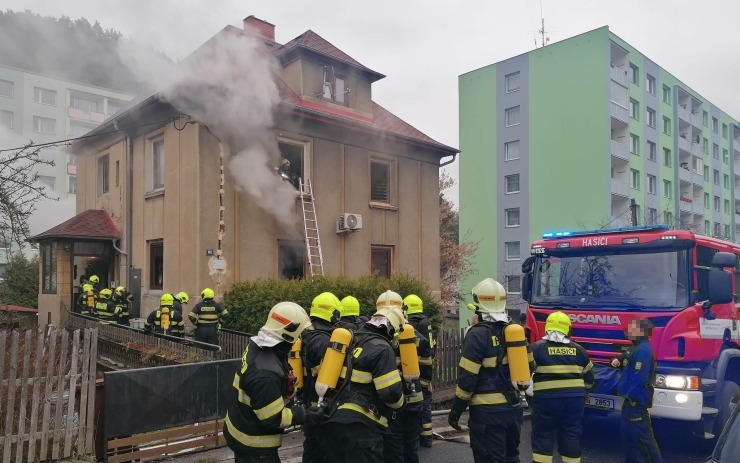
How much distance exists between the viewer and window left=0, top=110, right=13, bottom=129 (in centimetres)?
2041

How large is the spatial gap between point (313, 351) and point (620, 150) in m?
33.5

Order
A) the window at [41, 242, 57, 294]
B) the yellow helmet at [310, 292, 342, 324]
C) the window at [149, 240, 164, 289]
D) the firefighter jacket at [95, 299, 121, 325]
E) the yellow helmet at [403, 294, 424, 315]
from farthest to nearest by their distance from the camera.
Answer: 1. the window at [41, 242, 57, 294]
2. the window at [149, 240, 164, 289]
3. the firefighter jacket at [95, 299, 121, 325]
4. the yellow helmet at [403, 294, 424, 315]
5. the yellow helmet at [310, 292, 342, 324]

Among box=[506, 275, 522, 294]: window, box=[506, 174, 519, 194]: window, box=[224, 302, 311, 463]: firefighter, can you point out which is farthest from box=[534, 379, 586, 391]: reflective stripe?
box=[506, 174, 519, 194]: window

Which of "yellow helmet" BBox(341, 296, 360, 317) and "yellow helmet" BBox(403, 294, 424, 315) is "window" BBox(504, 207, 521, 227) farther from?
"yellow helmet" BBox(341, 296, 360, 317)

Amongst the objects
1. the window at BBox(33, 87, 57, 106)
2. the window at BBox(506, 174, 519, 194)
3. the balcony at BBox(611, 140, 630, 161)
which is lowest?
the window at BBox(506, 174, 519, 194)

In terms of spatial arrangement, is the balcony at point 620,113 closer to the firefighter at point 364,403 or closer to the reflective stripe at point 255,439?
the firefighter at point 364,403

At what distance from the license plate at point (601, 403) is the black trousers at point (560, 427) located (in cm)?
141

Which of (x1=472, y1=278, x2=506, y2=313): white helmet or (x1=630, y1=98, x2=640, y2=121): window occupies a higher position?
(x1=630, y1=98, x2=640, y2=121): window

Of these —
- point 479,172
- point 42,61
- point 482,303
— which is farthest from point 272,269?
point 479,172

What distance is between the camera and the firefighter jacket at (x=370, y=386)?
419 cm

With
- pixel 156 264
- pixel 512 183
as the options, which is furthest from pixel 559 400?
pixel 512 183

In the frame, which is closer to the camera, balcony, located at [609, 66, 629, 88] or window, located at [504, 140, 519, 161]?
Answer: balcony, located at [609, 66, 629, 88]

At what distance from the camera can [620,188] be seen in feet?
111

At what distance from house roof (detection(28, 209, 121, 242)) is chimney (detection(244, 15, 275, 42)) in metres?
6.94
